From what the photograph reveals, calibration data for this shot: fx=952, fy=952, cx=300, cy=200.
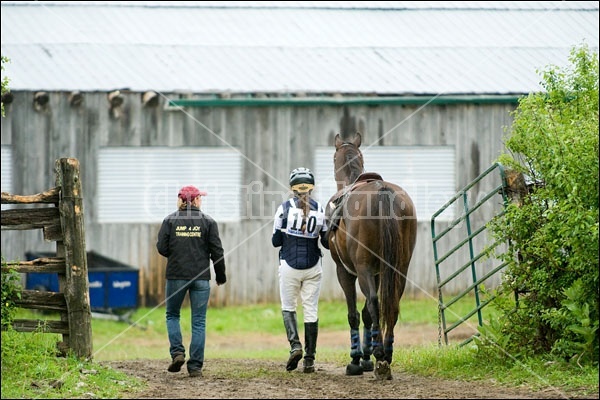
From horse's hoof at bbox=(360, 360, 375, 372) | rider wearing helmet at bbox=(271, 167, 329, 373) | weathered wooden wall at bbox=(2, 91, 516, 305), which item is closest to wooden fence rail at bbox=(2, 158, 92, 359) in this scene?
rider wearing helmet at bbox=(271, 167, 329, 373)

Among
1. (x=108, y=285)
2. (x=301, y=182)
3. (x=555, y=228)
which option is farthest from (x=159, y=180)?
(x=555, y=228)

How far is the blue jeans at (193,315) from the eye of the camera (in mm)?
10344

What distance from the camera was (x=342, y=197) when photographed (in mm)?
10984

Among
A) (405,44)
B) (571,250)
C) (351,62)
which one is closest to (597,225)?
(571,250)

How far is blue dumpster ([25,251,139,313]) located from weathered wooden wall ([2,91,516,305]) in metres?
1.19

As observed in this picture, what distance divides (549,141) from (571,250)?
116 cm

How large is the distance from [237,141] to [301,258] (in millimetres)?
9268

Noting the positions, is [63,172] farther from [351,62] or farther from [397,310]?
[351,62]

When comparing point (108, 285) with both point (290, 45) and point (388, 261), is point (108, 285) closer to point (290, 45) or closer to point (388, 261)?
point (290, 45)

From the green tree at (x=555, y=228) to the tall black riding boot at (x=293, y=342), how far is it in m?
2.04

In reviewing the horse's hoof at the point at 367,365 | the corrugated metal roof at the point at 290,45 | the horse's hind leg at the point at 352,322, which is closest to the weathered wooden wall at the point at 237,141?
the corrugated metal roof at the point at 290,45

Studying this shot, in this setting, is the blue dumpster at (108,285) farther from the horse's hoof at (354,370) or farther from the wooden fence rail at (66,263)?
the horse's hoof at (354,370)

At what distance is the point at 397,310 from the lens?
10102mm

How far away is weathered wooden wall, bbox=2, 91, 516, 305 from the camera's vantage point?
763 inches
